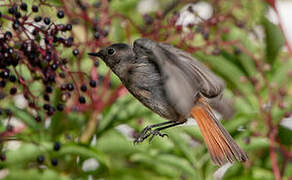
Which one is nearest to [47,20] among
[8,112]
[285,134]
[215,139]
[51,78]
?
[51,78]

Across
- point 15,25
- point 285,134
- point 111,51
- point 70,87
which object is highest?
point 15,25

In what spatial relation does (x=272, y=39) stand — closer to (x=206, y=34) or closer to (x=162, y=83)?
(x=206, y=34)

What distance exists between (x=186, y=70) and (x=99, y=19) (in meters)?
0.95

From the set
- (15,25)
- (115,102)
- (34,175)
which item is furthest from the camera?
(115,102)

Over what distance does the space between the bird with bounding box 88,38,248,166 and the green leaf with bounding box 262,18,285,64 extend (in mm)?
934

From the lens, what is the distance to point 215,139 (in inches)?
75.2

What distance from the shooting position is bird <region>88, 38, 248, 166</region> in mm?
1690

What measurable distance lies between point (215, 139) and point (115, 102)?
0.67 metres

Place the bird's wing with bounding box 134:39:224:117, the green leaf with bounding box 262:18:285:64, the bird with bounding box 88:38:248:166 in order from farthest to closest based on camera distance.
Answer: the green leaf with bounding box 262:18:285:64 < the bird with bounding box 88:38:248:166 < the bird's wing with bounding box 134:39:224:117

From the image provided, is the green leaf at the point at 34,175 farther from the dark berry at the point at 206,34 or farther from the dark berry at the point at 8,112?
the dark berry at the point at 206,34

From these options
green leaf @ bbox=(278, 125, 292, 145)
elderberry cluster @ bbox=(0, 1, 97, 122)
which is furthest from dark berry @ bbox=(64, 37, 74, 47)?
green leaf @ bbox=(278, 125, 292, 145)

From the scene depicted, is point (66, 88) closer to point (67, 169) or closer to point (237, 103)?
point (67, 169)

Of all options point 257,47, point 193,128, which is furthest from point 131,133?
point 257,47

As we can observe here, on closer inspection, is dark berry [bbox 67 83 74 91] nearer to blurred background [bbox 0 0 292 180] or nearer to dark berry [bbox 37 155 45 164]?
blurred background [bbox 0 0 292 180]
